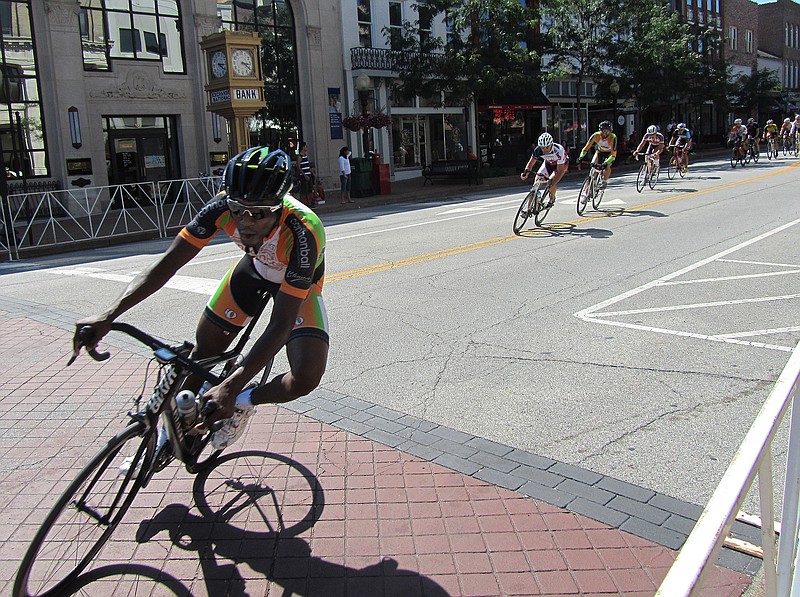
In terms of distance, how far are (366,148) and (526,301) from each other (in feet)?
69.5

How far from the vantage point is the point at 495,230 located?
14172 millimetres

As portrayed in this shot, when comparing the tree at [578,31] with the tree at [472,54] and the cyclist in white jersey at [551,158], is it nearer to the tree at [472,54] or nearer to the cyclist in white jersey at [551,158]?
the tree at [472,54]

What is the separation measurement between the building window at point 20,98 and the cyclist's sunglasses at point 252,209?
21.0m

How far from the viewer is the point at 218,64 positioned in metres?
20.2

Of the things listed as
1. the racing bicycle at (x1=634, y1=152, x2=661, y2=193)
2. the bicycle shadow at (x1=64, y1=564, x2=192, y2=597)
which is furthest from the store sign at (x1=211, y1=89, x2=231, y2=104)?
the bicycle shadow at (x1=64, y1=564, x2=192, y2=597)

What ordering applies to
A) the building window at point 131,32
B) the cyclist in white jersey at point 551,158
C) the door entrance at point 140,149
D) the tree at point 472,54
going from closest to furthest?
1. the cyclist in white jersey at point 551,158
2. the building window at point 131,32
3. the door entrance at point 140,149
4. the tree at point 472,54

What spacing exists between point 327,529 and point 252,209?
5.44 ft

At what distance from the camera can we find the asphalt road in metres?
4.89

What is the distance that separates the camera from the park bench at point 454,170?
2900 centimetres

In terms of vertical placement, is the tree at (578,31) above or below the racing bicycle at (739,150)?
above

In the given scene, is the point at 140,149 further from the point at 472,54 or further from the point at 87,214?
the point at 472,54

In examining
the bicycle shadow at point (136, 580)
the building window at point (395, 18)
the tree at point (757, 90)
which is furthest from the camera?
the tree at point (757, 90)

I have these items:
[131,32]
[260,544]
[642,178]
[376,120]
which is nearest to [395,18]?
[376,120]

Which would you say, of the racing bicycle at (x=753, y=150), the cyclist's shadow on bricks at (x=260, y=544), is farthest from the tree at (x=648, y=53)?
the cyclist's shadow on bricks at (x=260, y=544)
